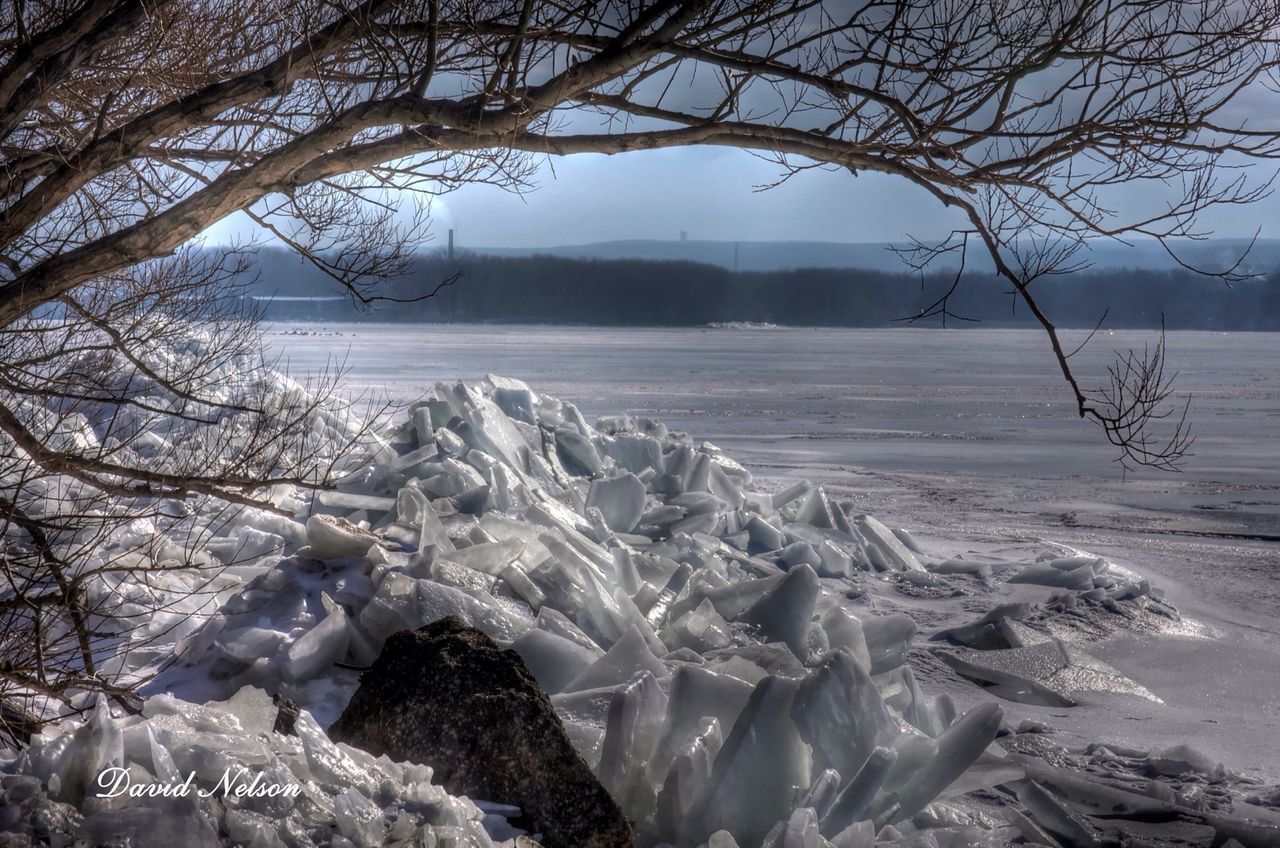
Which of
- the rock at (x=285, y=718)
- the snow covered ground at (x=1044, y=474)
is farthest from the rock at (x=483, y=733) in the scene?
the snow covered ground at (x=1044, y=474)

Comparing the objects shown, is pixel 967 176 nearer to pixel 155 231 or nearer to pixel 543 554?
pixel 543 554

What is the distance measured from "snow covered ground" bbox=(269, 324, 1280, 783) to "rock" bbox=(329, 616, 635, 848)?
2.31 metres

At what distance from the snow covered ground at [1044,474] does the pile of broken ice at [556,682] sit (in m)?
1.02

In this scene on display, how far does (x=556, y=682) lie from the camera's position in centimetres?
353

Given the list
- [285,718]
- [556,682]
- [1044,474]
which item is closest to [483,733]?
[285,718]

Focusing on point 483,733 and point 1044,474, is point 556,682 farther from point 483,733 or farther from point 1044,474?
point 1044,474

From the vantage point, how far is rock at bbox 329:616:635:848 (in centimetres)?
267

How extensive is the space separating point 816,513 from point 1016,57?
4.08 metres

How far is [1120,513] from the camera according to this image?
9.24 metres

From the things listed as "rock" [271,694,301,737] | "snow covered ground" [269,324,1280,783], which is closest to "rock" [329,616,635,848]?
"rock" [271,694,301,737]

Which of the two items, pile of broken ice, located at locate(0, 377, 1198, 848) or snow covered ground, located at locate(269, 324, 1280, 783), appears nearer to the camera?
pile of broken ice, located at locate(0, 377, 1198, 848)

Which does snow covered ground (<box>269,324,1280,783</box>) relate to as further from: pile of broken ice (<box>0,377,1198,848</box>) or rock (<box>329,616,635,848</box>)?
rock (<box>329,616,635,848</box>)

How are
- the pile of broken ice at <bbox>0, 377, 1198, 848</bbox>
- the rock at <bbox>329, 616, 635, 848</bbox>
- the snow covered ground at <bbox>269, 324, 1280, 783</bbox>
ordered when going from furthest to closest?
the snow covered ground at <bbox>269, 324, 1280, 783</bbox> < the rock at <bbox>329, 616, 635, 848</bbox> < the pile of broken ice at <bbox>0, 377, 1198, 848</bbox>

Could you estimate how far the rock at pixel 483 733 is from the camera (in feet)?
8.75
